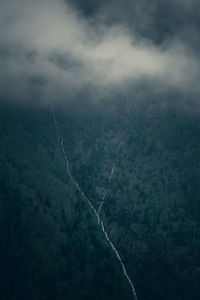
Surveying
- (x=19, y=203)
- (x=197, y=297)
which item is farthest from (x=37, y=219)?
(x=197, y=297)

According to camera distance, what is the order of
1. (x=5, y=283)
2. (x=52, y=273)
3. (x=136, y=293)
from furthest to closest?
1. (x=136, y=293)
2. (x=52, y=273)
3. (x=5, y=283)

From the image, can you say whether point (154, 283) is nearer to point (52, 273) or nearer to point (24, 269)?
point (52, 273)

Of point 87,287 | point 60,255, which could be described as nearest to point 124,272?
point 87,287

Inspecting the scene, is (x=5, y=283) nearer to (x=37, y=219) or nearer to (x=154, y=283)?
(x=37, y=219)

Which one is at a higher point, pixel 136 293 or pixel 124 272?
pixel 124 272

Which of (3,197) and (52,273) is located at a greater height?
(3,197)

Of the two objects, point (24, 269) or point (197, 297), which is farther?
point (197, 297)

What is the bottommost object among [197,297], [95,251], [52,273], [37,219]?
[197,297]

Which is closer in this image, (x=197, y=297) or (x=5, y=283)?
(x=5, y=283)

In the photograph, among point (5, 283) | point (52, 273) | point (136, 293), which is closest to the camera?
point (5, 283)
